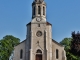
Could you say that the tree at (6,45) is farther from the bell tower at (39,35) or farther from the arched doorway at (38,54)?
the arched doorway at (38,54)

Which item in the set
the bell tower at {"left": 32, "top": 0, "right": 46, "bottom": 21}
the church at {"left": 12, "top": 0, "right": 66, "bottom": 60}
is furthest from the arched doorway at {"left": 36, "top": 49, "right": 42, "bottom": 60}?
the bell tower at {"left": 32, "top": 0, "right": 46, "bottom": 21}

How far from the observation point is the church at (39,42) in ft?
163

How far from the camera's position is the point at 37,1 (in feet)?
172

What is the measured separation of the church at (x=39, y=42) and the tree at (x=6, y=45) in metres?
8.27

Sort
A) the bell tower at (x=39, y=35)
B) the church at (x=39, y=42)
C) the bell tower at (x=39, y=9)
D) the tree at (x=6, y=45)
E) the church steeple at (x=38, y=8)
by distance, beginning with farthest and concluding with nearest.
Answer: the tree at (x=6, y=45) → the church steeple at (x=38, y=8) → the bell tower at (x=39, y=9) → the church at (x=39, y=42) → the bell tower at (x=39, y=35)

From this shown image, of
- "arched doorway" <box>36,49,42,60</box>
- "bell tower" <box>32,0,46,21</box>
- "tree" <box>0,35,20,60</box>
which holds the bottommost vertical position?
"arched doorway" <box>36,49,42,60</box>

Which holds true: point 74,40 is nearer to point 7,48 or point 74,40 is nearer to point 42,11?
point 42,11

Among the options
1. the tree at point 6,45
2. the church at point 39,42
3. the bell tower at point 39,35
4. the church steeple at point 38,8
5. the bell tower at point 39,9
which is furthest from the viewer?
the tree at point 6,45

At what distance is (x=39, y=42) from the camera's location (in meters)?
50.0

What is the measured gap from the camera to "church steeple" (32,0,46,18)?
2034 inches

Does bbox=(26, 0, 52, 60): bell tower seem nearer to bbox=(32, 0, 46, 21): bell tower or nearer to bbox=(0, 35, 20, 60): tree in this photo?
bbox=(32, 0, 46, 21): bell tower

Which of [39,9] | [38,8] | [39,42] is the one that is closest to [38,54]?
[39,42]

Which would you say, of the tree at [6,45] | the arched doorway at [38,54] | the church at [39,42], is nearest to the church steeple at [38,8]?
the church at [39,42]

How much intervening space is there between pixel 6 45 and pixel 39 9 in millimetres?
15392
